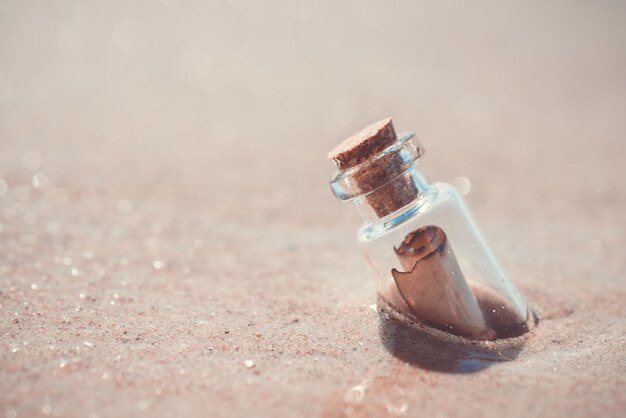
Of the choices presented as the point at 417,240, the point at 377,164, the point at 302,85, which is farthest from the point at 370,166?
the point at 302,85

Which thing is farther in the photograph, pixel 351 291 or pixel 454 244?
pixel 351 291

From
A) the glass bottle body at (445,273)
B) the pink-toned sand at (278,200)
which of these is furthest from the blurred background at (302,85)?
the glass bottle body at (445,273)

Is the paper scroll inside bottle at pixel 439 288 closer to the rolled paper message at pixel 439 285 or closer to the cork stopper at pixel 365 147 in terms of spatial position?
the rolled paper message at pixel 439 285

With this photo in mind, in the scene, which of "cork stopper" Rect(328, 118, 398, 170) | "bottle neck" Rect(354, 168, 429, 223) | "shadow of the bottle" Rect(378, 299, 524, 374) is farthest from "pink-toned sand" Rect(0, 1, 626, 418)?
"cork stopper" Rect(328, 118, 398, 170)

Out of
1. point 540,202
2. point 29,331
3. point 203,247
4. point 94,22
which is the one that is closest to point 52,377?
point 29,331

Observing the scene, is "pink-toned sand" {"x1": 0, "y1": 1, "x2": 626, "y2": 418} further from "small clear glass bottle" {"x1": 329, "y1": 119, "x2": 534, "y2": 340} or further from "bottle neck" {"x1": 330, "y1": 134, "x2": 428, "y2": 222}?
"bottle neck" {"x1": 330, "y1": 134, "x2": 428, "y2": 222}

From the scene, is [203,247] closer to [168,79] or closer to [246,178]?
[246,178]

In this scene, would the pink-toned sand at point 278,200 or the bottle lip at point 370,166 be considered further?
the bottle lip at point 370,166

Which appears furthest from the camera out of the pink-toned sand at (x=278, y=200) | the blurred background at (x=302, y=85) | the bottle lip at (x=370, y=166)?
the blurred background at (x=302, y=85)
